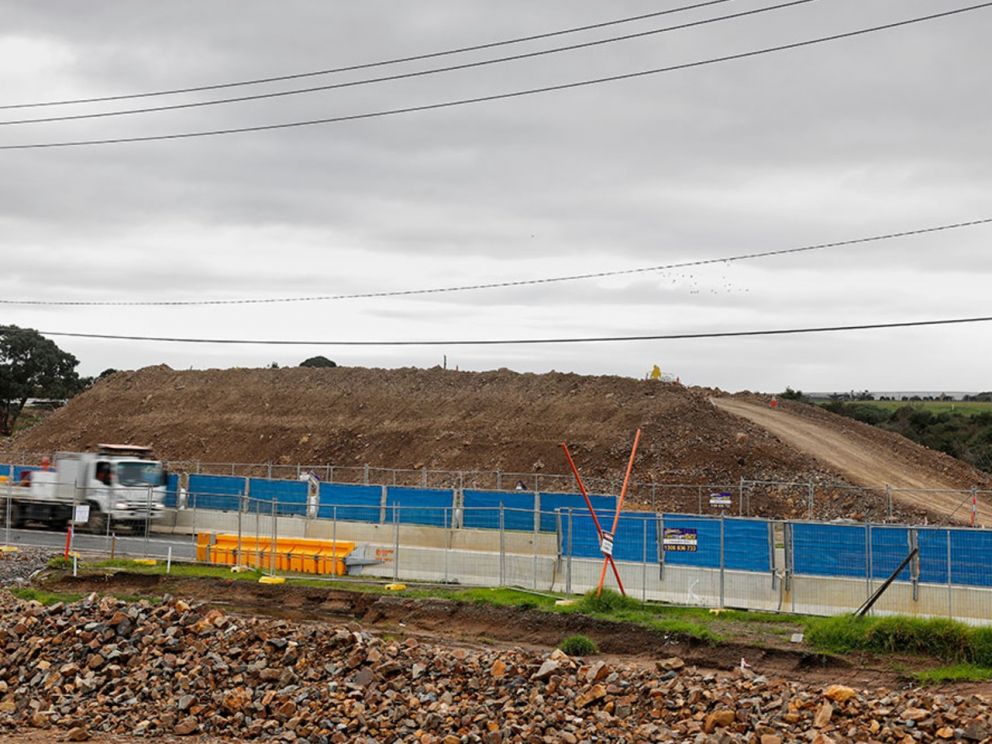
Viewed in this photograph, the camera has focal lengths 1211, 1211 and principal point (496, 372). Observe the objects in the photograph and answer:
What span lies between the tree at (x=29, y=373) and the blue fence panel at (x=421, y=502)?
72709 mm

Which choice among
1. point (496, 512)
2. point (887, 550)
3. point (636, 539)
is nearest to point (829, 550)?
point (887, 550)

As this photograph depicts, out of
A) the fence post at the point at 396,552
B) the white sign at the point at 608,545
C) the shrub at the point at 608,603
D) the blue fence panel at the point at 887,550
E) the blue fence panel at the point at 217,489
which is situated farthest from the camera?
the blue fence panel at the point at 217,489

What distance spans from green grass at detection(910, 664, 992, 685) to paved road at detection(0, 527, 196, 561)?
2296 cm

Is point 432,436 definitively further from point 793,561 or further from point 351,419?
point 793,561

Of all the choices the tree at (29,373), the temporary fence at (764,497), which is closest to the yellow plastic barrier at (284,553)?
the temporary fence at (764,497)

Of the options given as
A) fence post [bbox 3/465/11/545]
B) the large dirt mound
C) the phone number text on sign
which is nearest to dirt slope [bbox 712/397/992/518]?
the large dirt mound

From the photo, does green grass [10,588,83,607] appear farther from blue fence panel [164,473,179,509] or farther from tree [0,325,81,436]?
tree [0,325,81,436]

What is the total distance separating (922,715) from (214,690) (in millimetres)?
12506

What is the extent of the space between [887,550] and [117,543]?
26050 mm

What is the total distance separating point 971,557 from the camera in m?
24.9

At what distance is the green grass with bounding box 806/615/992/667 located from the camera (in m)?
22.2

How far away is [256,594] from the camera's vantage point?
30922 millimetres

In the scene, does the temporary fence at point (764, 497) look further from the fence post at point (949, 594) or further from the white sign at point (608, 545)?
the fence post at point (949, 594)

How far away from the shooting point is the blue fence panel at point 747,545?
27297mm
